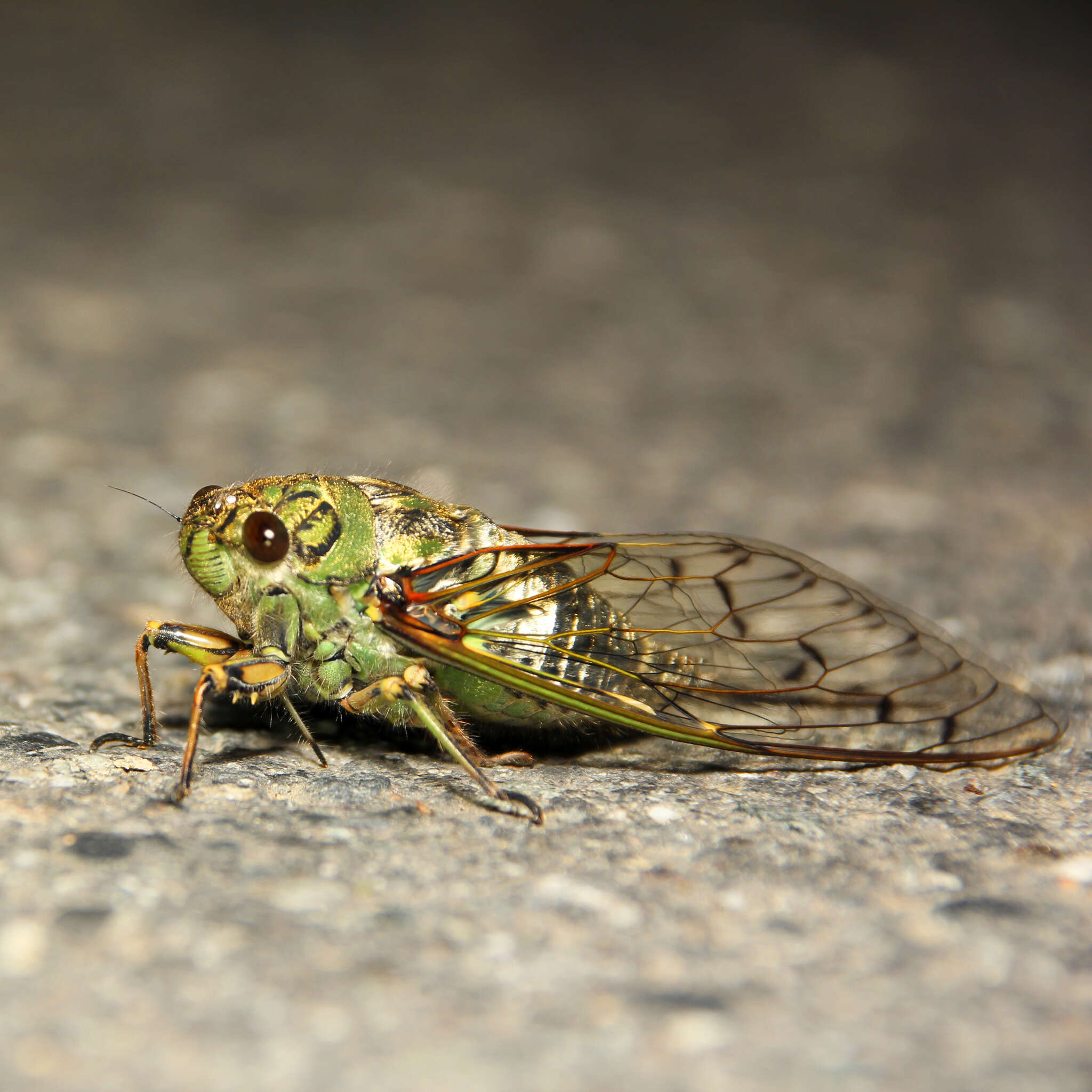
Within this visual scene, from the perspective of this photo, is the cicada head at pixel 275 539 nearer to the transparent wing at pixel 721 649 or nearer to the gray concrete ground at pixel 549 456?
the transparent wing at pixel 721 649

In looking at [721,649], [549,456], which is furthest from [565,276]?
[721,649]

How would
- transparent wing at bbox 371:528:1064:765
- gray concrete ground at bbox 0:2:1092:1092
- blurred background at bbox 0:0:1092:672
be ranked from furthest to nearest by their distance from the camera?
blurred background at bbox 0:0:1092:672
transparent wing at bbox 371:528:1064:765
gray concrete ground at bbox 0:2:1092:1092

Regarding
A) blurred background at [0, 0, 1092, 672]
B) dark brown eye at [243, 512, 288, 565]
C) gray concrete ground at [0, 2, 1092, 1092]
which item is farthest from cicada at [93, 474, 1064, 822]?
blurred background at [0, 0, 1092, 672]

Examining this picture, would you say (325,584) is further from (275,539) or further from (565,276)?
(565,276)

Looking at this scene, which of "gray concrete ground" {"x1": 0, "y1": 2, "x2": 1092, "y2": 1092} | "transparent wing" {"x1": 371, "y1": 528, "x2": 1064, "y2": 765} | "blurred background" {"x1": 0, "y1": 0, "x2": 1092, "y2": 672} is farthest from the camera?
"blurred background" {"x1": 0, "y1": 0, "x2": 1092, "y2": 672}

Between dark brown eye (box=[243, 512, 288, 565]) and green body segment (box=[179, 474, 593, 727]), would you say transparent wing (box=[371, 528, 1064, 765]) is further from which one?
dark brown eye (box=[243, 512, 288, 565])

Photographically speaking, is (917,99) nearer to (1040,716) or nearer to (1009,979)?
(1040,716)

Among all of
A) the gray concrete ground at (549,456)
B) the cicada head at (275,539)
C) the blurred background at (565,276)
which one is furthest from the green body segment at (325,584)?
the blurred background at (565,276)

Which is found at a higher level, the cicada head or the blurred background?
the blurred background
